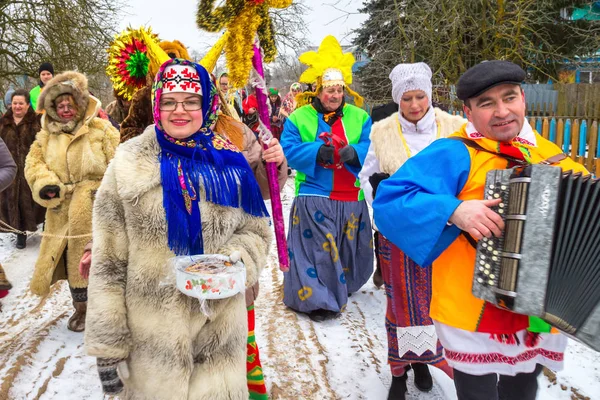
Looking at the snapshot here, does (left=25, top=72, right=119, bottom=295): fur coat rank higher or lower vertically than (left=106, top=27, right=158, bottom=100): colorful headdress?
lower

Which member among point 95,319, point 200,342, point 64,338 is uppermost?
point 95,319

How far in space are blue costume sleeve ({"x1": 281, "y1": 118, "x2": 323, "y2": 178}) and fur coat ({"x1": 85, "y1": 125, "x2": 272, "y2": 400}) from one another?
222cm

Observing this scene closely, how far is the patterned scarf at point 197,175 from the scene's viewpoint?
2.14 meters

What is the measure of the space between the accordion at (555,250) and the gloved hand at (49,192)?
151 inches

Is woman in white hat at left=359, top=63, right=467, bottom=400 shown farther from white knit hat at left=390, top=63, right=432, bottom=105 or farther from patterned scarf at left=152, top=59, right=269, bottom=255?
patterned scarf at left=152, top=59, right=269, bottom=255

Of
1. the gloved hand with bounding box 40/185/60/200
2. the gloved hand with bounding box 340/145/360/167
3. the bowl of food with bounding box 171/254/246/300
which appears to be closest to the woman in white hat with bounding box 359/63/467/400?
the gloved hand with bounding box 340/145/360/167

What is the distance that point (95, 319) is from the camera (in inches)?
80.4

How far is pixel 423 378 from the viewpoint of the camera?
10.9ft

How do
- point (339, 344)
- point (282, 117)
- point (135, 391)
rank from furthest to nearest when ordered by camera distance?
1. point (282, 117)
2. point (339, 344)
3. point (135, 391)

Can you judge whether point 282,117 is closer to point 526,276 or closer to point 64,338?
point 64,338

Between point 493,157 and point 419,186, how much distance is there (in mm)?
328

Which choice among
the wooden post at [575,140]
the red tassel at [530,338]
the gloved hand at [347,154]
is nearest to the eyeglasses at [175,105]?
the red tassel at [530,338]

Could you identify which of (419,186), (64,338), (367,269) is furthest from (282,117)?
(419,186)

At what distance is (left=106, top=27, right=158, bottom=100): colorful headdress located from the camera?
2.87m
